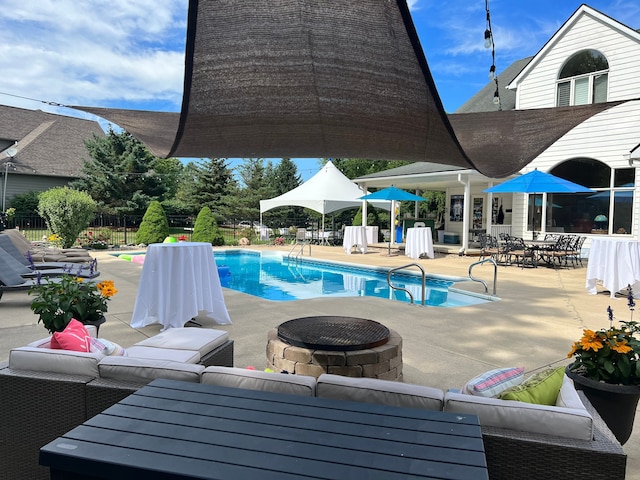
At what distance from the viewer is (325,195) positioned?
16188mm

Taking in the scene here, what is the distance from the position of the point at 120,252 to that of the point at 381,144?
46.9 feet

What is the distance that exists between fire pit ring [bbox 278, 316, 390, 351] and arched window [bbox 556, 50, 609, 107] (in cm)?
1219

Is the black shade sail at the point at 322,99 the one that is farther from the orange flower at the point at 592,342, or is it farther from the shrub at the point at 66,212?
the shrub at the point at 66,212

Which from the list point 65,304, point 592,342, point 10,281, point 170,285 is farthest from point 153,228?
point 592,342

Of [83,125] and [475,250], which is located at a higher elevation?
[83,125]

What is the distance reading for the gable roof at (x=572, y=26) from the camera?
12.0 metres

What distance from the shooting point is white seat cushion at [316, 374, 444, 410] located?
5.95ft

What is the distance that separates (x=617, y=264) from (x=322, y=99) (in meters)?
7.52

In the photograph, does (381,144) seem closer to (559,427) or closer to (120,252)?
(559,427)

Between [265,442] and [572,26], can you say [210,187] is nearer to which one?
[572,26]

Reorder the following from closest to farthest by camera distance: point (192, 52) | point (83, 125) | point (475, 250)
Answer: point (192, 52) < point (475, 250) < point (83, 125)

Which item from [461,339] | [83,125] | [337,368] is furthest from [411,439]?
[83,125]

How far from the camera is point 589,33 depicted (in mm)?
12906

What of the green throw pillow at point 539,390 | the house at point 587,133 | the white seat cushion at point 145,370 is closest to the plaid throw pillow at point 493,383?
the green throw pillow at point 539,390
